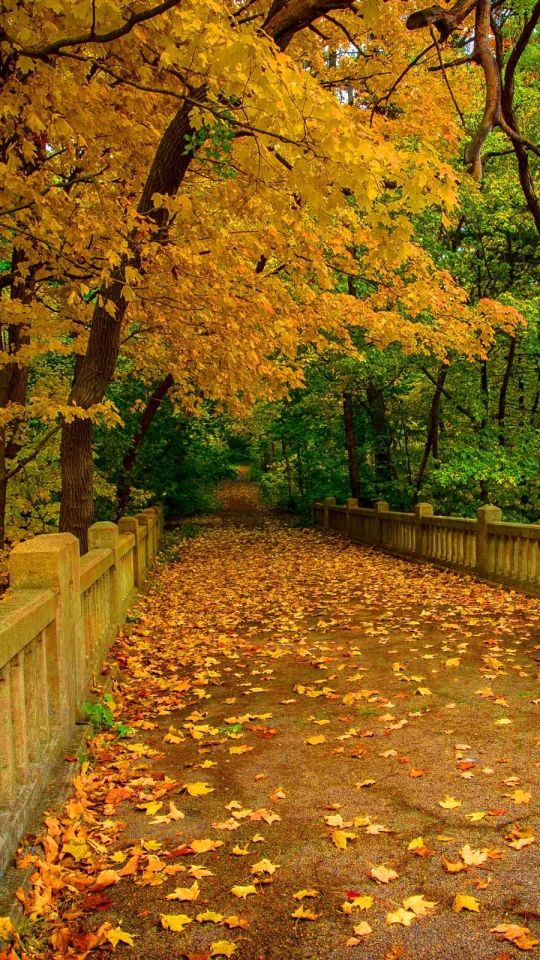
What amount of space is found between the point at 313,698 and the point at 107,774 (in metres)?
1.94

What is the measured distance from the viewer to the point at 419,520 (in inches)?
551

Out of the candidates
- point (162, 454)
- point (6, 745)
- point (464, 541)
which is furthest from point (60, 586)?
point (162, 454)

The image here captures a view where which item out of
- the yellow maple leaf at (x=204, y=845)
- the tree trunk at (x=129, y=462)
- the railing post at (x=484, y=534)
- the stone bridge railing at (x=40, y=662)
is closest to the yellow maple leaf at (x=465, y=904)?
the yellow maple leaf at (x=204, y=845)

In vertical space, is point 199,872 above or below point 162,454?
below

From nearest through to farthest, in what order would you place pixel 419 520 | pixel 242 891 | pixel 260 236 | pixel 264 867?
1. pixel 242 891
2. pixel 264 867
3. pixel 260 236
4. pixel 419 520

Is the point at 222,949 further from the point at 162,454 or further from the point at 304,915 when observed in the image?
the point at 162,454

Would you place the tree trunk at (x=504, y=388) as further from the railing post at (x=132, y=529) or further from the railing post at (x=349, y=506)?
the railing post at (x=132, y=529)

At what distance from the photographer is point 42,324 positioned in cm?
779

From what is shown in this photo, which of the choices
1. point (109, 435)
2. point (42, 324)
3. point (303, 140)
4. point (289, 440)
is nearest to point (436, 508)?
point (109, 435)

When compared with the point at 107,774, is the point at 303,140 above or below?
above

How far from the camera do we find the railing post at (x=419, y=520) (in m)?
13.8

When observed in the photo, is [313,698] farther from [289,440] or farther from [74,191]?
[289,440]

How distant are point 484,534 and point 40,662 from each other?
27.9 feet

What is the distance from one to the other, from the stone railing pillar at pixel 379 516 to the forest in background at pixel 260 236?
40.3 inches
